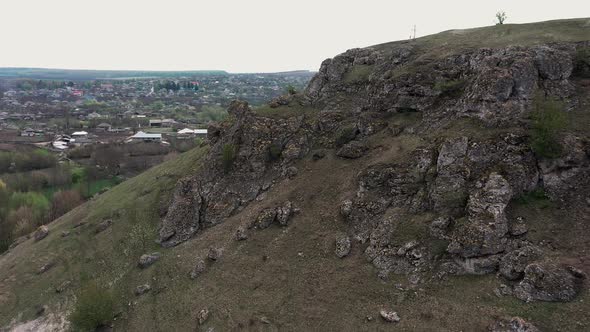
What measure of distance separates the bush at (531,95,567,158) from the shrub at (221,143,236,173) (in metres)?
35.2

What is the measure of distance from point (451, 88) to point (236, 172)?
29.0m

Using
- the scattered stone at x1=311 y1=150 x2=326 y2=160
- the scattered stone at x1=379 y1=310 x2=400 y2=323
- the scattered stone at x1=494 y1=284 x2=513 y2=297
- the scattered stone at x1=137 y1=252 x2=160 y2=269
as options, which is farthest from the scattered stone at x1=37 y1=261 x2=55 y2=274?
the scattered stone at x1=494 y1=284 x2=513 y2=297

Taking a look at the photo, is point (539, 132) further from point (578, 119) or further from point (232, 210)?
point (232, 210)

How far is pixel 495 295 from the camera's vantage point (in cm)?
2731

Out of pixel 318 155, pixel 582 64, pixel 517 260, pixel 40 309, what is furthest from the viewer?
pixel 318 155

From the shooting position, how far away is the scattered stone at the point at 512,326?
2430cm

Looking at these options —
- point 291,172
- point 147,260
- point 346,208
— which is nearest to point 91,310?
point 147,260

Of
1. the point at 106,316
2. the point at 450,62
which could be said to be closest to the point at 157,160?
the point at 106,316

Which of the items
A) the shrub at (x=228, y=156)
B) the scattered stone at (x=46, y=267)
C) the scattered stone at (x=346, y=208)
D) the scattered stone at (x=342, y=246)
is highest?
the shrub at (x=228, y=156)

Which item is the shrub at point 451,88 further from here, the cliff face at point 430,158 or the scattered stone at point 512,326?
the scattered stone at point 512,326

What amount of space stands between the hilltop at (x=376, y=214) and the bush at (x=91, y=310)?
2576mm

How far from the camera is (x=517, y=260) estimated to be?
92.4 feet

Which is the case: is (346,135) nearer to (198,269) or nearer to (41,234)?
(198,269)

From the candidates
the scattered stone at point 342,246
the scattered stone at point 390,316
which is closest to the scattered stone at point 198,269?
the scattered stone at point 342,246
